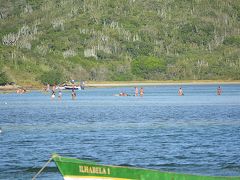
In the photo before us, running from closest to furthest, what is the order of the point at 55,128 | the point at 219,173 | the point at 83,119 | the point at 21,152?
the point at 219,173
the point at 21,152
the point at 55,128
the point at 83,119

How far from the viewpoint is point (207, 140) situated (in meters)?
64.2

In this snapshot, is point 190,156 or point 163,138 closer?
point 190,156

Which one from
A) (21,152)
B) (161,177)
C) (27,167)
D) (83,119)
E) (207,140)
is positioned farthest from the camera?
(83,119)

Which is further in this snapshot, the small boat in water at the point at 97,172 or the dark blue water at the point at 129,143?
the dark blue water at the point at 129,143

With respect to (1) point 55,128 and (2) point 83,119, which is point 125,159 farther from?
(2) point 83,119

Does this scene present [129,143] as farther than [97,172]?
Yes

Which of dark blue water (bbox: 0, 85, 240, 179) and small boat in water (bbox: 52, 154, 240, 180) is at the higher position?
small boat in water (bbox: 52, 154, 240, 180)

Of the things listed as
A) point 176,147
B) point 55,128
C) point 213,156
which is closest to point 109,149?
point 176,147

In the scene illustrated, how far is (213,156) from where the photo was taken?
52.4 meters

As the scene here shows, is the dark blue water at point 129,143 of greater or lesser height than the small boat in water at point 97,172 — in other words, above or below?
below

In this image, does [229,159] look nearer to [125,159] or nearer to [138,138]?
[125,159]

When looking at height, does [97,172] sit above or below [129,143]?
above

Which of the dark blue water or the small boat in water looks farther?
the dark blue water

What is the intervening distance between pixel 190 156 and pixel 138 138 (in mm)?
15398
